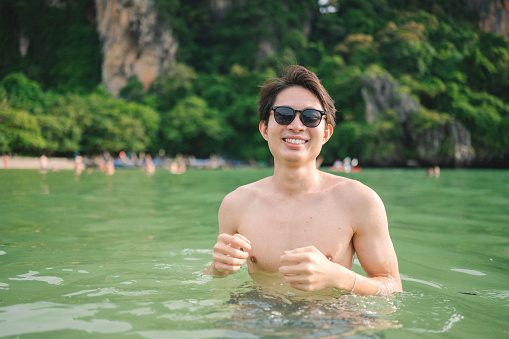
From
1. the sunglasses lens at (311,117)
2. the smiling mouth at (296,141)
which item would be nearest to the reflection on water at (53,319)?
the smiling mouth at (296,141)

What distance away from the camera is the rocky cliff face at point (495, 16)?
74.6m

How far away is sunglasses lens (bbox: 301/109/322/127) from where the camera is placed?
9.12 feet

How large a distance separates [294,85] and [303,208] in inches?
32.2

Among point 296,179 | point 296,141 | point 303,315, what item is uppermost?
point 296,141

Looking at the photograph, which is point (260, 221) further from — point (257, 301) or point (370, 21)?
point (370, 21)

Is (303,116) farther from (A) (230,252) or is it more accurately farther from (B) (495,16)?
(B) (495,16)

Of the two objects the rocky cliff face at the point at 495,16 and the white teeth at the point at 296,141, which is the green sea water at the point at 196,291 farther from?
the rocky cliff face at the point at 495,16

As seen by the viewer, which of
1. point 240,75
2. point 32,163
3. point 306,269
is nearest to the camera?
point 306,269

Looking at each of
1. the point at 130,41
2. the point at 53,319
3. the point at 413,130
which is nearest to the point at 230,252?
the point at 53,319

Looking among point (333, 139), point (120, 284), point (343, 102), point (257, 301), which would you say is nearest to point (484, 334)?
point (257, 301)

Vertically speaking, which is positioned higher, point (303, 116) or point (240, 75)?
point (240, 75)

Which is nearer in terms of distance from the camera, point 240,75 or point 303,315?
point 303,315

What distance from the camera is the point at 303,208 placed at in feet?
9.43

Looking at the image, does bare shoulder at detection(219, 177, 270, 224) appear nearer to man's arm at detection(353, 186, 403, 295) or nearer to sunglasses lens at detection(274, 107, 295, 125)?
sunglasses lens at detection(274, 107, 295, 125)
